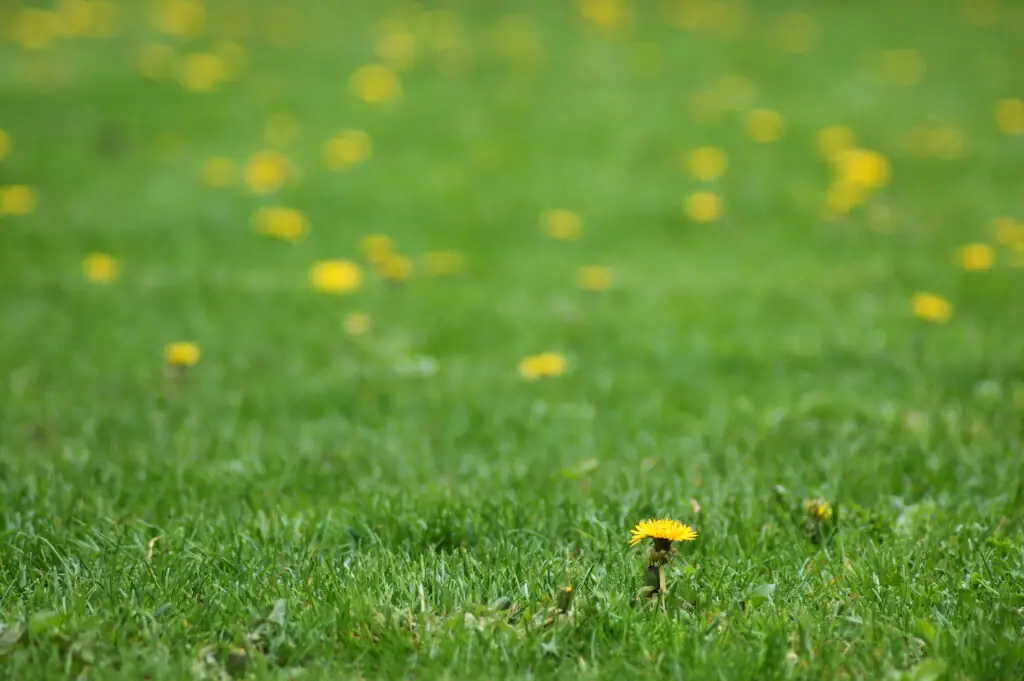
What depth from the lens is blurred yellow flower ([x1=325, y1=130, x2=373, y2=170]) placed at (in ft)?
23.1

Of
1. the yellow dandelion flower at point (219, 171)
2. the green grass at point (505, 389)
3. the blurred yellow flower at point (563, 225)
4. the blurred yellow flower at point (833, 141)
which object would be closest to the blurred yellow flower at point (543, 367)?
the green grass at point (505, 389)

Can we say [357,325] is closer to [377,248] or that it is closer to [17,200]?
[377,248]

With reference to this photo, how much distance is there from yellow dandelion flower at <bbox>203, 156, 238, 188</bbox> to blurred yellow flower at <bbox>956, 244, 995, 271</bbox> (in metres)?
4.59

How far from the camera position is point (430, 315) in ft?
16.0

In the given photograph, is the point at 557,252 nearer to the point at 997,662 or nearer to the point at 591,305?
the point at 591,305

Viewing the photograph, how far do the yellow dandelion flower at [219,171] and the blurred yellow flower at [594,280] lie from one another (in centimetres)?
271

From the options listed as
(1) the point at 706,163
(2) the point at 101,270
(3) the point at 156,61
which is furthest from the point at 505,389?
(3) the point at 156,61

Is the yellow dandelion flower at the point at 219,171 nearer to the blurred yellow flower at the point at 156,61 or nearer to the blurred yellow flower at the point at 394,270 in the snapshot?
the blurred yellow flower at the point at 394,270

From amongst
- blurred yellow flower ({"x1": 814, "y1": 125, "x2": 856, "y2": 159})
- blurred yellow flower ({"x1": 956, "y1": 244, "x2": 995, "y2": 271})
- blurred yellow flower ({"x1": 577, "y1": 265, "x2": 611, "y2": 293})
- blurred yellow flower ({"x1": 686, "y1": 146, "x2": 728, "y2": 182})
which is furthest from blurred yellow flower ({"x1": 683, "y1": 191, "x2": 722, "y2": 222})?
blurred yellow flower ({"x1": 956, "y1": 244, "x2": 995, "y2": 271})

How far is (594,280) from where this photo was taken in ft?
16.8

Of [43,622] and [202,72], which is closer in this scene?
[43,622]

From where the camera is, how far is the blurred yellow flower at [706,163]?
6859 millimetres

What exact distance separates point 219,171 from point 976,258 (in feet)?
15.7

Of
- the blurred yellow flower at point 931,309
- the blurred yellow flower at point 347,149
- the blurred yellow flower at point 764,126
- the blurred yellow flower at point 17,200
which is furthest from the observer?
the blurred yellow flower at point 764,126
